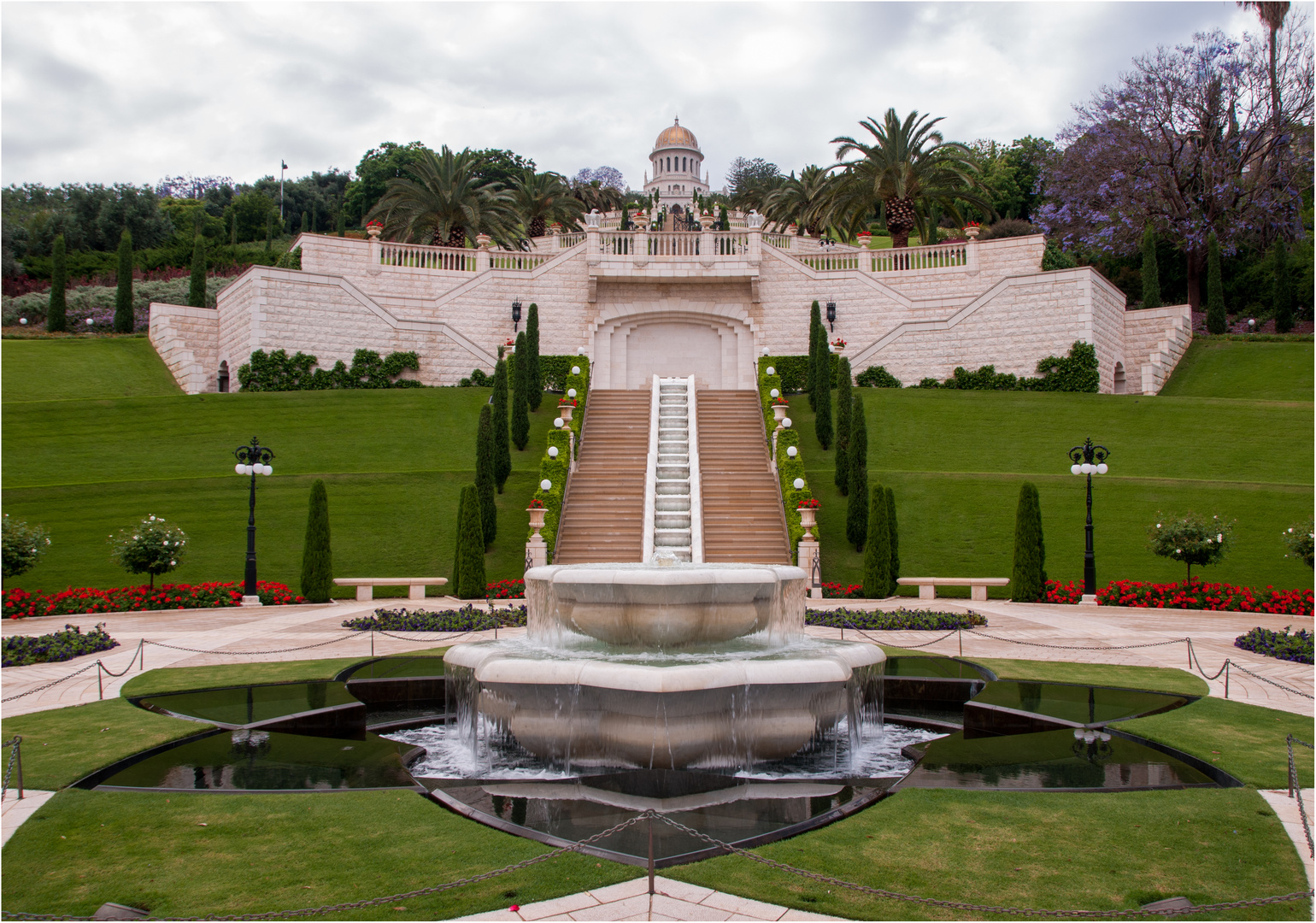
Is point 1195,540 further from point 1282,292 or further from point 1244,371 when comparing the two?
point 1282,292

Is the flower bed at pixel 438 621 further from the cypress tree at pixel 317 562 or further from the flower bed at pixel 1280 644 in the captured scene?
the flower bed at pixel 1280 644

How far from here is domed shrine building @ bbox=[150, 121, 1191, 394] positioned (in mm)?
31281

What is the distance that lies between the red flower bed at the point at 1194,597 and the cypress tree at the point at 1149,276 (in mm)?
23415

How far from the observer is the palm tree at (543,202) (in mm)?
45406

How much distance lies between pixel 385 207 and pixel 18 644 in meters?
29.3

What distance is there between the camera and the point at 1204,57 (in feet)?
131

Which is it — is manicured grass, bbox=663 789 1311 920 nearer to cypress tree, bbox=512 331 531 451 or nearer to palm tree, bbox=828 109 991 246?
cypress tree, bbox=512 331 531 451

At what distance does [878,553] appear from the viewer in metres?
18.0

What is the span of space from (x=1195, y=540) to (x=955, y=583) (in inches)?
172

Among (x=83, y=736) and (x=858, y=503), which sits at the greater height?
(x=858, y=503)

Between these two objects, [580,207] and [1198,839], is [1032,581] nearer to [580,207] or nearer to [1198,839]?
[1198,839]

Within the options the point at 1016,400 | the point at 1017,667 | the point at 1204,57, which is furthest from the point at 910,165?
the point at 1017,667

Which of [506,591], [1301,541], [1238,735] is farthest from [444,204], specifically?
[1238,735]

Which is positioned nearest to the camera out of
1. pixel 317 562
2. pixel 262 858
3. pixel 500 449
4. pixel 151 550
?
pixel 262 858
